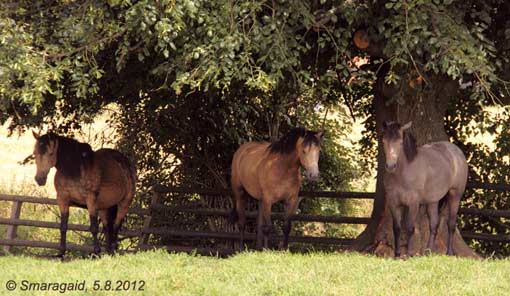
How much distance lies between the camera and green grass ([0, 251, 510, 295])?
334 inches

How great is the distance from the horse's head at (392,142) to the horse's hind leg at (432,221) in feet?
3.00

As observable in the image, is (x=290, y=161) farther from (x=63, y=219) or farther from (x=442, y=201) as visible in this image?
(x=63, y=219)

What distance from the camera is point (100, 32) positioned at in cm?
1059

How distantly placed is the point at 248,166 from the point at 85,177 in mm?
2574

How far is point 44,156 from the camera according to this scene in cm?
1205

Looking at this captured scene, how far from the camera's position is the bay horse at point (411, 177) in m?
11.0

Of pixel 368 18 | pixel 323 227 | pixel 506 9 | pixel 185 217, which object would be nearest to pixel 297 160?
pixel 368 18

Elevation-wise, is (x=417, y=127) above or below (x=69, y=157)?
above

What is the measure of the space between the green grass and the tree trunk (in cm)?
193

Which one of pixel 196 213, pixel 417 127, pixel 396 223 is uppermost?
pixel 417 127

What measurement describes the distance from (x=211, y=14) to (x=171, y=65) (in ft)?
2.91

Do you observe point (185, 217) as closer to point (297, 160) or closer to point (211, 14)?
point (297, 160)

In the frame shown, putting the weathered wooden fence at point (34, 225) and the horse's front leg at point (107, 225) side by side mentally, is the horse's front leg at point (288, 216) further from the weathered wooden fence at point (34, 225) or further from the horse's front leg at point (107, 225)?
the weathered wooden fence at point (34, 225)

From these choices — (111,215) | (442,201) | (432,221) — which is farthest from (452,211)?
(111,215)
